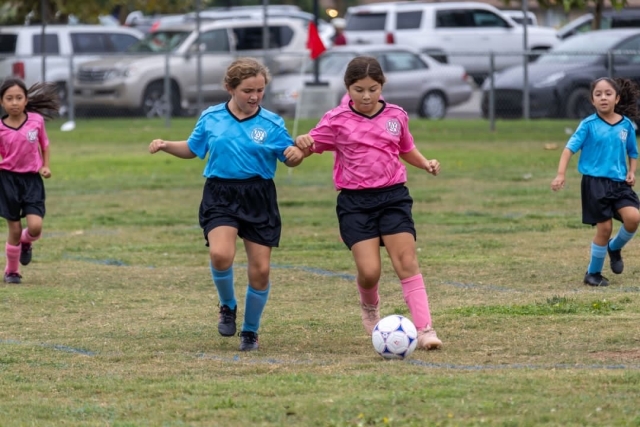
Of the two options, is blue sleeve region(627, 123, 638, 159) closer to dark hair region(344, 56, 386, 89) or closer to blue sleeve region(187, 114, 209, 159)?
dark hair region(344, 56, 386, 89)

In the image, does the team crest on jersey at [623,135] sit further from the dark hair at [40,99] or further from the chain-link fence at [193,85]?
the chain-link fence at [193,85]

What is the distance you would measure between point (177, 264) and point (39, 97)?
184cm

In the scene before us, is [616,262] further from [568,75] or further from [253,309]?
[568,75]

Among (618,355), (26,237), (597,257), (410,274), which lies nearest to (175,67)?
(26,237)

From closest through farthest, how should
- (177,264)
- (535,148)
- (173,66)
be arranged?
(177,264)
(535,148)
(173,66)

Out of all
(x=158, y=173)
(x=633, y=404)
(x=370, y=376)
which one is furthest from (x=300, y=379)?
(x=158, y=173)

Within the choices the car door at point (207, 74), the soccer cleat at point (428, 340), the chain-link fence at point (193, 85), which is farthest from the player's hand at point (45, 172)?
the car door at point (207, 74)

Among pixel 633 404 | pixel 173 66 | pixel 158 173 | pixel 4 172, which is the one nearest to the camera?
pixel 633 404

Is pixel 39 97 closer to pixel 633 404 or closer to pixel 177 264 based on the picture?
pixel 177 264

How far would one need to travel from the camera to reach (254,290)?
7.37 meters

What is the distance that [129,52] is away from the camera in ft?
92.2

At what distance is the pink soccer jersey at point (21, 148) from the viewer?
1009cm

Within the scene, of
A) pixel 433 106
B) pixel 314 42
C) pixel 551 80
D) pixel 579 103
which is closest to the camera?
pixel 314 42

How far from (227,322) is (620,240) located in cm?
349
